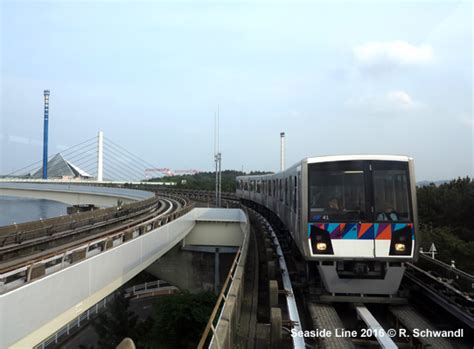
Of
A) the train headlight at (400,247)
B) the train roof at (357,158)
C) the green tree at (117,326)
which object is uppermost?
the train roof at (357,158)

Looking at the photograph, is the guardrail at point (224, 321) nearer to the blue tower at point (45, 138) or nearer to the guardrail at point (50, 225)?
the guardrail at point (50, 225)

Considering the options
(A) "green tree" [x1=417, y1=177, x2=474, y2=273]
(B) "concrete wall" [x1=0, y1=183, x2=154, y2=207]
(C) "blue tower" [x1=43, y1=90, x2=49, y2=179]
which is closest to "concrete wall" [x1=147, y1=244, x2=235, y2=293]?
(A) "green tree" [x1=417, y1=177, x2=474, y2=273]

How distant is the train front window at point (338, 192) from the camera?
7355 millimetres

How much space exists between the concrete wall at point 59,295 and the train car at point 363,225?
4.46 meters

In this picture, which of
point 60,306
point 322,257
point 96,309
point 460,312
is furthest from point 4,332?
point 96,309

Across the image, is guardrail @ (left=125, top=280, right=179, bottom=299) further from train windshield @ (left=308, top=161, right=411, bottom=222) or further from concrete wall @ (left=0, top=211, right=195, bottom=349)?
train windshield @ (left=308, top=161, right=411, bottom=222)

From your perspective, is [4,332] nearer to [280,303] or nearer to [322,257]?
[280,303]

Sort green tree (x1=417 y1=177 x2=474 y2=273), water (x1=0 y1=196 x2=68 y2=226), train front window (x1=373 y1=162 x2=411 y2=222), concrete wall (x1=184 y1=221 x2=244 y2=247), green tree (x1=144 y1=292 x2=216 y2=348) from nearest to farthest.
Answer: train front window (x1=373 y1=162 x2=411 y2=222) → green tree (x1=144 y1=292 x2=216 y2=348) → green tree (x1=417 y1=177 x2=474 y2=273) → concrete wall (x1=184 y1=221 x2=244 y2=247) → water (x1=0 y1=196 x2=68 y2=226)

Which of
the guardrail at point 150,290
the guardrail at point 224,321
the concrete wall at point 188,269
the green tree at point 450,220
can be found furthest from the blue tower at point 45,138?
the guardrail at point 224,321

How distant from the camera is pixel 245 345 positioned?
585 centimetres

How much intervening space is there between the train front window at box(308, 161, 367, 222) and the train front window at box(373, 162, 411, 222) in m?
0.26

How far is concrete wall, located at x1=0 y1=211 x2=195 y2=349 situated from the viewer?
18.0 ft

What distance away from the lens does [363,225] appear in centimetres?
723

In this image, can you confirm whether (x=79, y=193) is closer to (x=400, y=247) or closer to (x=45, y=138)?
(x=45, y=138)
